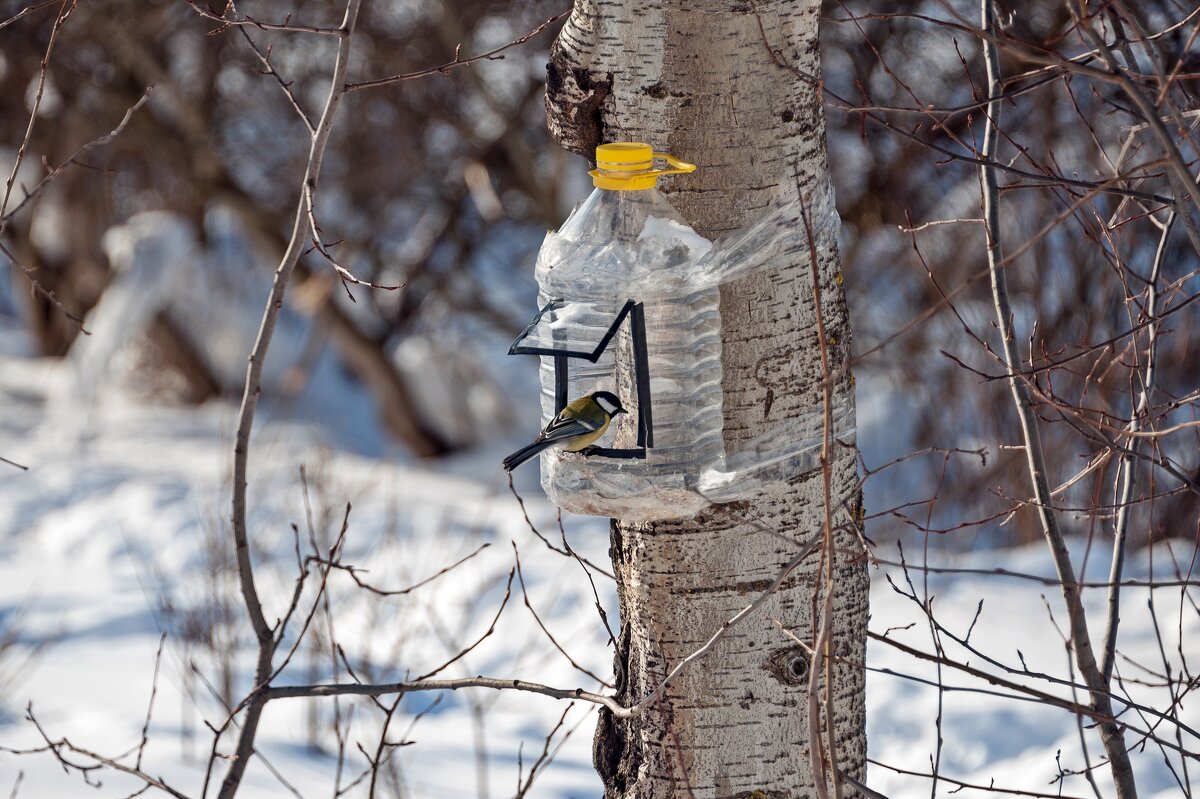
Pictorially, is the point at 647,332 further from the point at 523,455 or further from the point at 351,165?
the point at 351,165

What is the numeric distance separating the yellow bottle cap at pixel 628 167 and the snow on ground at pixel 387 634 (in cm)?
108

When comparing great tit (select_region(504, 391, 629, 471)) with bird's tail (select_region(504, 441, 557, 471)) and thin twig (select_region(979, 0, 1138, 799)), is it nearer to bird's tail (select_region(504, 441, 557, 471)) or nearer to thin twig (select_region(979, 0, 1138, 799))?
bird's tail (select_region(504, 441, 557, 471))

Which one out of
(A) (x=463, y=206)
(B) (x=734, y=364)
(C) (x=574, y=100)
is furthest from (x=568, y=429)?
(A) (x=463, y=206)

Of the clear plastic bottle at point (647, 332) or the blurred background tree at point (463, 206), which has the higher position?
the blurred background tree at point (463, 206)

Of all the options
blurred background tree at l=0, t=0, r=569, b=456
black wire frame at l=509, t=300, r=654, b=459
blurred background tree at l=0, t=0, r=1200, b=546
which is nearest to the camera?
black wire frame at l=509, t=300, r=654, b=459

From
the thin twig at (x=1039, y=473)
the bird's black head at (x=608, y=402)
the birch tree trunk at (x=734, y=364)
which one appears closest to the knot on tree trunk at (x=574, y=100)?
the birch tree trunk at (x=734, y=364)

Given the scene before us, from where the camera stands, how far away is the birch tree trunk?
165cm

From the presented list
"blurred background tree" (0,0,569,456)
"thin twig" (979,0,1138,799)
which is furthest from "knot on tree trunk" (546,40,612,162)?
"blurred background tree" (0,0,569,456)

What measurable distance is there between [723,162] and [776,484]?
1.61 ft

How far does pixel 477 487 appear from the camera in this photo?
802 cm

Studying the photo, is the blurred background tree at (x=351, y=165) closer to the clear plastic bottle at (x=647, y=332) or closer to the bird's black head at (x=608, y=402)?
the clear plastic bottle at (x=647, y=332)

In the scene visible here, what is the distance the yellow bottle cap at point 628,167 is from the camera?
5.15 ft

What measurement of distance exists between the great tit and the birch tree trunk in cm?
17

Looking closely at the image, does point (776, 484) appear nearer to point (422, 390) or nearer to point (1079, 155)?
point (1079, 155)
